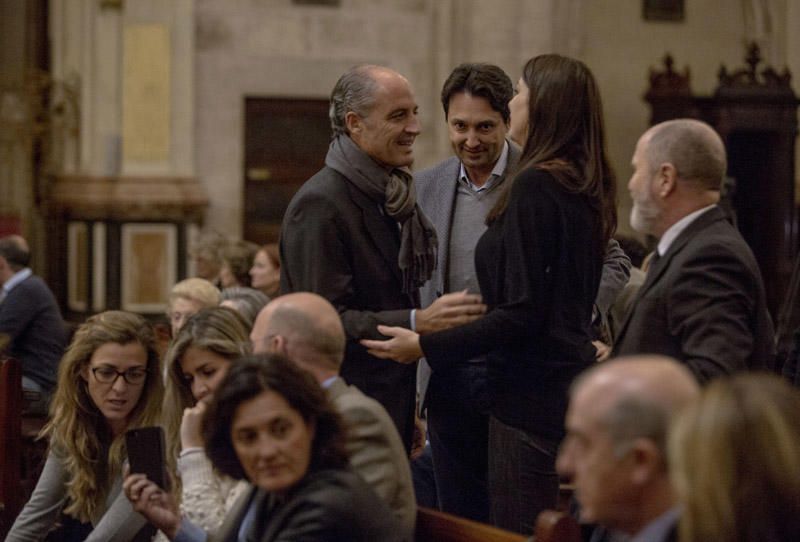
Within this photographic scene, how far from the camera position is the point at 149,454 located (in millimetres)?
3859

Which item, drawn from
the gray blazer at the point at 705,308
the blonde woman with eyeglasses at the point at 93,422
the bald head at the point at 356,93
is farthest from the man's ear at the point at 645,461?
the blonde woman with eyeglasses at the point at 93,422

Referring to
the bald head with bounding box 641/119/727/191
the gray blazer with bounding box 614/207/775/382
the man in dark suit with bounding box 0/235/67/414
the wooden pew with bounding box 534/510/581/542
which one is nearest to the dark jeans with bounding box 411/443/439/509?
the gray blazer with bounding box 614/207/775/382

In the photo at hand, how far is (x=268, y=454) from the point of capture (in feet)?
10.0

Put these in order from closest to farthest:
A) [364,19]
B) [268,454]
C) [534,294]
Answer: [268,454], [534,294], [364,19]

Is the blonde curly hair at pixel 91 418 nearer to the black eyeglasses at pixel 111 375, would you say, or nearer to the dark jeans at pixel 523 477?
the black eyeglasses at pixel 111 375

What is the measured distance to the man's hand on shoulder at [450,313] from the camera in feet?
13.3

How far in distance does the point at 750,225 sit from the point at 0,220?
7905 mm

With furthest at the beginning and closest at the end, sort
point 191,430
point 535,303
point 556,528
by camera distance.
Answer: point 191,430
point 535,303
point 556,528

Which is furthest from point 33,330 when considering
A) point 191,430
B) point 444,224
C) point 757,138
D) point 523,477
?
point 757,138

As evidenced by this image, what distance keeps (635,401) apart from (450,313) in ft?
5.58

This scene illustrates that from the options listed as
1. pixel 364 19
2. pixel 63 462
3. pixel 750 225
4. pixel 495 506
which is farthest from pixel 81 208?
pixel 495 506

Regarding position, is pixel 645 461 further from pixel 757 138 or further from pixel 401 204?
pixel 757 138

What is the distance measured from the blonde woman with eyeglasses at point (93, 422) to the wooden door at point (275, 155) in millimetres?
9943

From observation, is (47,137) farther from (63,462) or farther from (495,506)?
(495,506)
